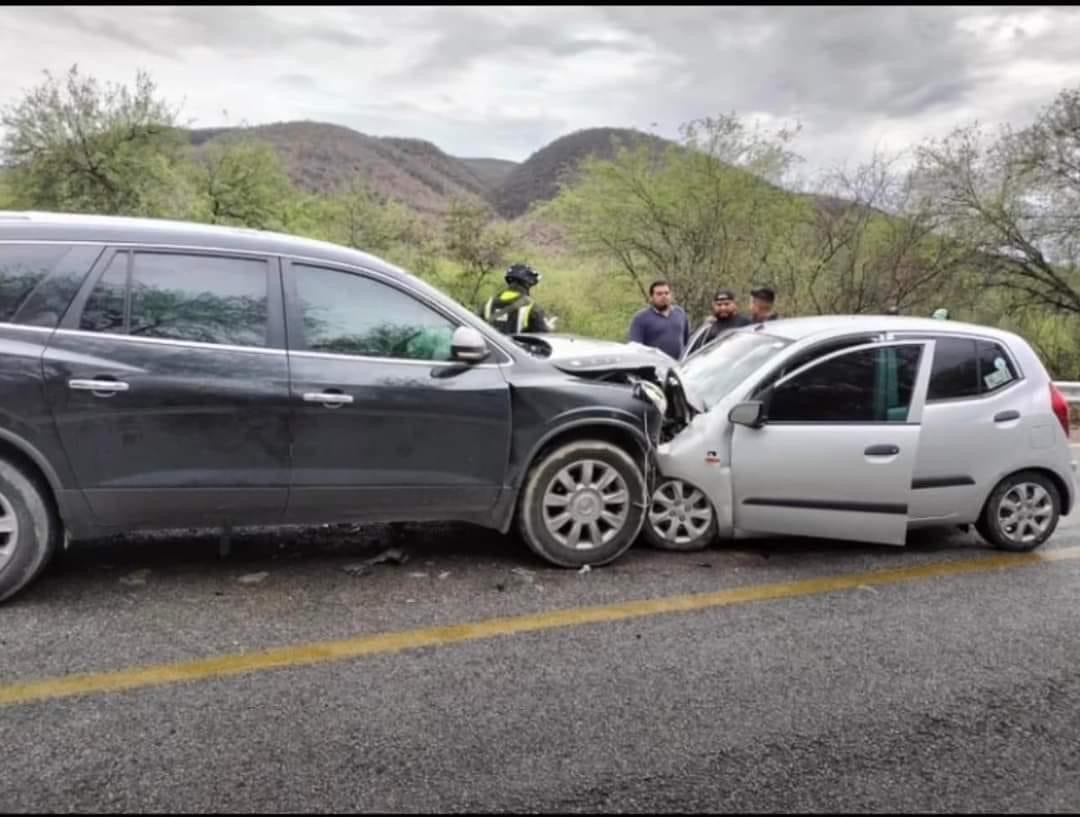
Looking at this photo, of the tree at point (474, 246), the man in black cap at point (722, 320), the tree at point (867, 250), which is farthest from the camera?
the tree at point (474, 246)

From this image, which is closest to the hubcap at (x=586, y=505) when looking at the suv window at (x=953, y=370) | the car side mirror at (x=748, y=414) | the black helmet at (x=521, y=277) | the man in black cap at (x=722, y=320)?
the car side mirror at (x=748, y=414)

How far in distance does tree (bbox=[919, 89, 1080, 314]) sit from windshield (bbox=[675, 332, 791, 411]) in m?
14.8

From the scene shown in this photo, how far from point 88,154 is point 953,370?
89.4 ft

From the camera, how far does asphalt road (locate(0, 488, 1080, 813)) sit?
2.57 metres

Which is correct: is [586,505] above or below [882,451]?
below

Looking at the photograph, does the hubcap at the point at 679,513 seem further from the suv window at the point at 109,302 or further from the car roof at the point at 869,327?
the suv window at the point at 109,302

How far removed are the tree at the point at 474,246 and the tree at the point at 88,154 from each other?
9268 mm

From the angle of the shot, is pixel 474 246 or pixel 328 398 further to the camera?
pixel 474 246

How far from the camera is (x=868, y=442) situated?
4.80 m

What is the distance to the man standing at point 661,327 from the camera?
752 centimetres

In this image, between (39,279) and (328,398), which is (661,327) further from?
(39,279)

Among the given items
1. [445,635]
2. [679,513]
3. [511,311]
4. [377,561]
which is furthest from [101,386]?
[511,311]

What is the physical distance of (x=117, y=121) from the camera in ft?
84.2

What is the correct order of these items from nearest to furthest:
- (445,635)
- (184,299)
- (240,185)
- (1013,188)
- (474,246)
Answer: (445,635) → (184,299) → (1013,188) → (474,246) → (240,185)
